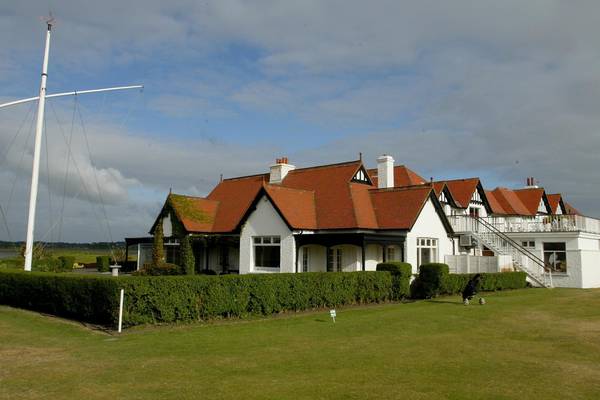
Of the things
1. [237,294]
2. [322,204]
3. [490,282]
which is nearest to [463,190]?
[490,282]

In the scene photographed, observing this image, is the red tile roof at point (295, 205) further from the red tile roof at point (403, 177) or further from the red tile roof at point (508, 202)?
the red tile roof at point (508, 202)

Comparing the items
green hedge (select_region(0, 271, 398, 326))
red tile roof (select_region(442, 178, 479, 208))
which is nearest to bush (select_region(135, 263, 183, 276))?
green hedge (select_region(0, 271, 398, 326))

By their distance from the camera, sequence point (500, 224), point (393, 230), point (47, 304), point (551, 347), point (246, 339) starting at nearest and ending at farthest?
1. point (551, 347)
2. point (246, 339)
3. point (47, 304)
4. point (393, 230)
5. point (500, 224)

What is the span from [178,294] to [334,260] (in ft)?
44.7

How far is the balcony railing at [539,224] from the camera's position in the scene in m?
34.0

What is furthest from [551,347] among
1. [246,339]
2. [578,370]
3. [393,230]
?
[393,230]

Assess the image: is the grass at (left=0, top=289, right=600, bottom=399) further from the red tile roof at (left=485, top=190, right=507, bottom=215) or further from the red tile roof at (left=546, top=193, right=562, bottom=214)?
the red tile roof at (left=546, top=193, right=562, bottom=214)

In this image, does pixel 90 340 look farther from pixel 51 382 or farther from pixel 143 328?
pixel 51 382

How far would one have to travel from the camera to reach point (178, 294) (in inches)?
661

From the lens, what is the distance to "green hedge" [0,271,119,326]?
53.2 feet

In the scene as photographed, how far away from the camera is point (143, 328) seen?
1602 centimetres

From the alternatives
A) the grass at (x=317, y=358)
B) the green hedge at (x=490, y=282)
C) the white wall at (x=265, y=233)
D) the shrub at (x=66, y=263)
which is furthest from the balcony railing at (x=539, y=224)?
the shrub at (x=66, y=263)

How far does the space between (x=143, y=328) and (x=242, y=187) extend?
21.8 meters

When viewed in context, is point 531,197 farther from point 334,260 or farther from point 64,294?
point 64,294
